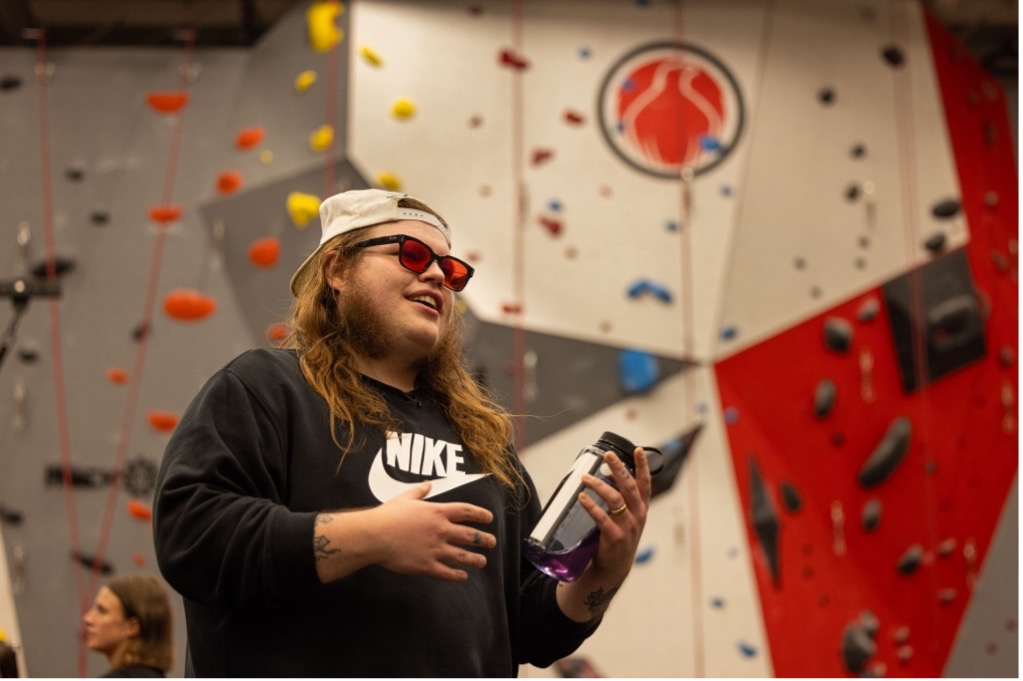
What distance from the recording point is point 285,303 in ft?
Result: 13.8

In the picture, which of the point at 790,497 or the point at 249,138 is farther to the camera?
the point at 249,138

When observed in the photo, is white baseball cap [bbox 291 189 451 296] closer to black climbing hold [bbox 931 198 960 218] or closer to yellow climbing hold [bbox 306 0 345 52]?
yellow climbing hold [bbox 306 0 345 52]

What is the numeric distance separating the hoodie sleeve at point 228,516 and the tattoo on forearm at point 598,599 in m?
0.45

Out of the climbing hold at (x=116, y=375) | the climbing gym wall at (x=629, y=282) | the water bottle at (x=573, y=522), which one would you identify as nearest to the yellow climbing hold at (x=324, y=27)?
the climbing gym wall at (x=629, y=282)

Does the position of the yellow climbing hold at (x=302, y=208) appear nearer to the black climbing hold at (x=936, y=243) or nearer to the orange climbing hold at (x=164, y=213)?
the orange climbing hold at (x=164, y=213)

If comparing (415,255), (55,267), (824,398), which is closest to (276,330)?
(55,267)

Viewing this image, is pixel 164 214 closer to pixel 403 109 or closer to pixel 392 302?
pixel 403 109

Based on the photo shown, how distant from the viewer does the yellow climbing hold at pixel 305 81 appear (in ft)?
14.9

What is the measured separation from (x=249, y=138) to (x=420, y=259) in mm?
3190

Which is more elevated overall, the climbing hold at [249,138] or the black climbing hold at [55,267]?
the climbing hold at [249,138]

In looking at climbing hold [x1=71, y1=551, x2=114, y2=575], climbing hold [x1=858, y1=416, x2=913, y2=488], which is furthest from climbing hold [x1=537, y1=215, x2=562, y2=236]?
climbing hold [x1=71, y1=551, x2=114, y2=575]

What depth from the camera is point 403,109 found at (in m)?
4.51

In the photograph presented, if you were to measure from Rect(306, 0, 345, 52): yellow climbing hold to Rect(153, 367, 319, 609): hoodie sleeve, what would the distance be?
3573 mm

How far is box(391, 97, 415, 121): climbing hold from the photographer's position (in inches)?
178
